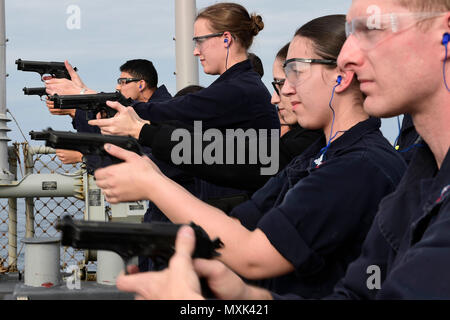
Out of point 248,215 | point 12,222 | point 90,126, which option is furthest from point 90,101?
point 12,222

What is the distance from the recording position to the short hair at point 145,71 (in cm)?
555

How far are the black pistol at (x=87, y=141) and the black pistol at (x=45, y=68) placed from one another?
1636mm

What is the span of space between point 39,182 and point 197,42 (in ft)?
9.78

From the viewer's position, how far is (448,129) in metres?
1.33

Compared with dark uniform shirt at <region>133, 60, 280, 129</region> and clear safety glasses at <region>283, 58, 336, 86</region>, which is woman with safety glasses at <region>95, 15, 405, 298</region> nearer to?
clear safety glasses at <region>283, 58, 336, 86</region>

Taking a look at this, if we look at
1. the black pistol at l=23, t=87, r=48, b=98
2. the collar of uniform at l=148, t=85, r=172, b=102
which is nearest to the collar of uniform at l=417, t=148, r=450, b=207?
the black pistol at l=23, t=87, r=48, b=98

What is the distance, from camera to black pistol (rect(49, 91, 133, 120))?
3557 millimetres

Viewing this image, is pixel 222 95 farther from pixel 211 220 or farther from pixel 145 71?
pixel 145 71

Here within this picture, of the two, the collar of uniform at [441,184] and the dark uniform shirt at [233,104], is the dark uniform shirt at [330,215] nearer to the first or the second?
the collar of uniform at [441,184]

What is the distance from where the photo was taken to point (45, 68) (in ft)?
14.8

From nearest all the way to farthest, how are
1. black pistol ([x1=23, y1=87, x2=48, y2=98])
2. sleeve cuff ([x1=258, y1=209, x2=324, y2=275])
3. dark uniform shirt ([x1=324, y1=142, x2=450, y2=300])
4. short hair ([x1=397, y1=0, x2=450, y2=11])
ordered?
→ dark uniform shirt ([x1=324, y1=142, x2=450, y2=300])
short hair ([x1=397, y1=0, x2=450, y2=11])
sleeve cuff ([x1=258, y1=209, x2=324, y2=275])
black pistol ([x1=23, y1=87, x2=48, y2=98])

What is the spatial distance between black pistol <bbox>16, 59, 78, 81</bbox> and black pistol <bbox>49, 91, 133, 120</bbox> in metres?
0.55

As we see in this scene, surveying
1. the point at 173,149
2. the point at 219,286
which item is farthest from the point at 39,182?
the point at 219,286
